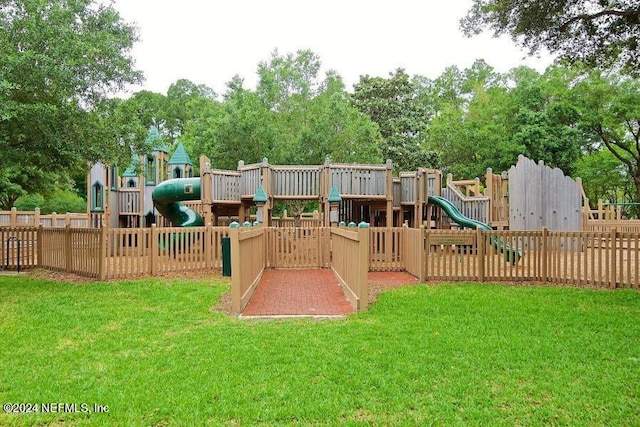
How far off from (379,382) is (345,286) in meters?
4.78

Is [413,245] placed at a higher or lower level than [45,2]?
lower

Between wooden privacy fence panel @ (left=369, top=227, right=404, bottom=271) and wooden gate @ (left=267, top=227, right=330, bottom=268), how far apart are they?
155 cm

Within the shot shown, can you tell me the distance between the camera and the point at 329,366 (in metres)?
4.60

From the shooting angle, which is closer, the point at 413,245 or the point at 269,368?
the point at 269,368

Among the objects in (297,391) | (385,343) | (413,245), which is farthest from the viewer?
(413,245)

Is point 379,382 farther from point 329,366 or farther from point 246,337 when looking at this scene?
point 246,337

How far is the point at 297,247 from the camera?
13.7m

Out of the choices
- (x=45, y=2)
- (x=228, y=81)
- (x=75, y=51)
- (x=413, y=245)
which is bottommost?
(x=413, y=245)

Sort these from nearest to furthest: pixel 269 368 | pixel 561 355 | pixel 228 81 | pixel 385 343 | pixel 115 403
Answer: pixel 115 403
pixel 269 368
pixel 561 355
pixel 385 343
pixel 228 81

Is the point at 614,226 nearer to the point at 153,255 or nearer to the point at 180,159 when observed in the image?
the point at 153,255

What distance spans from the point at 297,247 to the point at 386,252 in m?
2.77

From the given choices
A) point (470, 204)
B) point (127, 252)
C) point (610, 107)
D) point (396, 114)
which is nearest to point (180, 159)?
point (127, 252)

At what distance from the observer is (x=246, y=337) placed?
18.7 feet

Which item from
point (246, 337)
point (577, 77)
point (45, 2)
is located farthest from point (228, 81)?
point (246, 337)
